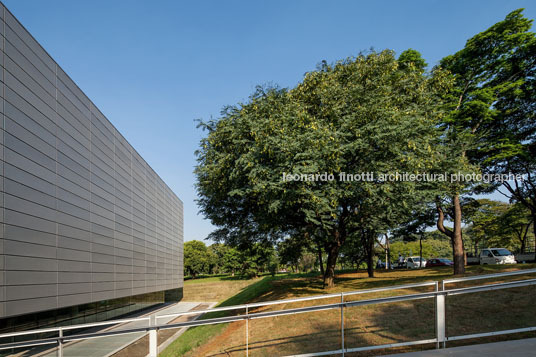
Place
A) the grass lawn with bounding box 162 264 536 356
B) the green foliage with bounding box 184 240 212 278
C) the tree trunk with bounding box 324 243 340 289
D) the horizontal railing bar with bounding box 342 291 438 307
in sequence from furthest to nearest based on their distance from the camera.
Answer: the green foliage with bounding box 184 240 212 278 → the tree trunk with bounding box 324 243 340 289 → the grass lawn with bounding box 162 264 536 356 → the horizontal railing bar with bounding box 342 291 438 307

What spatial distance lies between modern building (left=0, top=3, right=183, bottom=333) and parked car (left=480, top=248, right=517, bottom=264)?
29.7 meters

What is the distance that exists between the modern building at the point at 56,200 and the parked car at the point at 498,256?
29.7 m

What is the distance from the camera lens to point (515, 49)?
1881cm

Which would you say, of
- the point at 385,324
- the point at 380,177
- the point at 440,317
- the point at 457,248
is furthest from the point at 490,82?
the point at 440,317

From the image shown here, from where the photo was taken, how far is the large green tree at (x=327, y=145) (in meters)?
11.6

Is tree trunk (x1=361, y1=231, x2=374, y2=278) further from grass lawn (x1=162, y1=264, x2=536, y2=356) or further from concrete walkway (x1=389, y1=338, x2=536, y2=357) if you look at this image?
concrete walkway (x1=389, y1=338, x2=536, y2=357)

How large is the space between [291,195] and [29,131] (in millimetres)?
12631

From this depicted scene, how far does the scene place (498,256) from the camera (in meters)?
26.3

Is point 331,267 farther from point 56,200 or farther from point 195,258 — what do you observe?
point 195,258

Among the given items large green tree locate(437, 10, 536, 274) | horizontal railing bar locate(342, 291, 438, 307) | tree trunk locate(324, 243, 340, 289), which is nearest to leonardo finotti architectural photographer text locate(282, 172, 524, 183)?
large green tree locate(437, 10, 536, 274)

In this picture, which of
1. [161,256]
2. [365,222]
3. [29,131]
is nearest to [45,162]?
[29,131]

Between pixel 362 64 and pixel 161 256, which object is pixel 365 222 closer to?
pixel 362 64

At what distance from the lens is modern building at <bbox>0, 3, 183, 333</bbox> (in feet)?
45.6

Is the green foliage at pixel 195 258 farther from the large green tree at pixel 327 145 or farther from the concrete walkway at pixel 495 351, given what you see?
the concrete walkway at pixel 495 351
